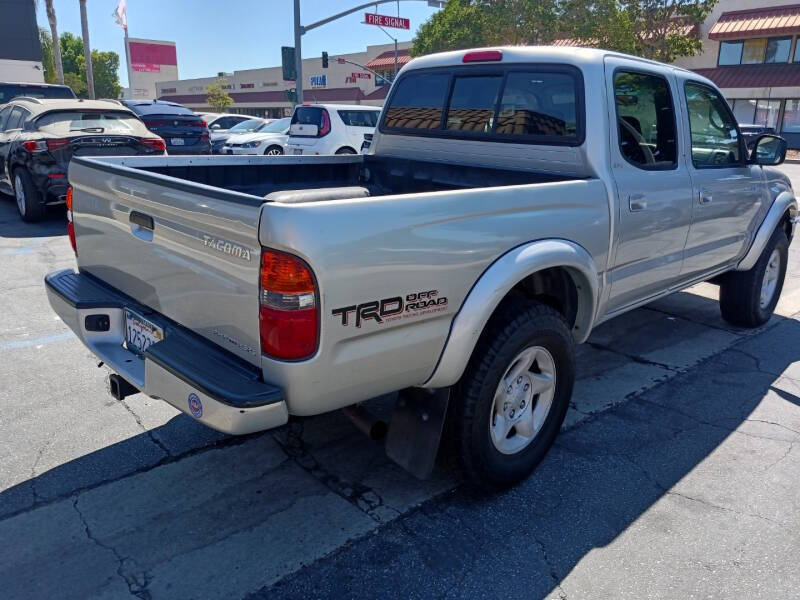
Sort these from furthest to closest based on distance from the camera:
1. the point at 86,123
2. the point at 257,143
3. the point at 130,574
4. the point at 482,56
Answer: the point at 257,143
the point at 86,123
the point at 482,56
the point at 130,574

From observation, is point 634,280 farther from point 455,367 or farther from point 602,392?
point 455,367

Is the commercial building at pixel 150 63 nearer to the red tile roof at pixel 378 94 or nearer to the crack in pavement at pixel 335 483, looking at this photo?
the red tile roof at pixel 378 94

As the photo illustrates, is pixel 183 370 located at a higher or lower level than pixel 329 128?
lower

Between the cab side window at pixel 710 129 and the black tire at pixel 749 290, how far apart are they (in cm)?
100

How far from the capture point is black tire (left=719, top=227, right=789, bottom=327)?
539 cm

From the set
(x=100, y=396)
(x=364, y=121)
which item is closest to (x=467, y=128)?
(x=100, y=396)

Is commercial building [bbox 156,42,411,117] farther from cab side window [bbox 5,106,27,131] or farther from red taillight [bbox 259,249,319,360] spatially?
red taillight [bbox 259,249,319,360]

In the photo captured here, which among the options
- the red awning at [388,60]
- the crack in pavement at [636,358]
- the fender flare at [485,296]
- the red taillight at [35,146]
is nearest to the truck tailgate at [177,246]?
the fender flare at [485,296]

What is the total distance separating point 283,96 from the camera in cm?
5819

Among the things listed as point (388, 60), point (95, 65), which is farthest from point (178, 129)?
point (95, 65)

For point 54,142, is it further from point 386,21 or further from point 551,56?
point 386,21

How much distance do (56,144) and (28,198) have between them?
93cm

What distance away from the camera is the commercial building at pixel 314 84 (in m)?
49.1

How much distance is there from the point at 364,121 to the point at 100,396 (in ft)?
38.6
